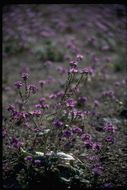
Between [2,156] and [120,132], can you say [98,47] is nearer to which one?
[120,132]

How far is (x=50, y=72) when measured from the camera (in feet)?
37.0

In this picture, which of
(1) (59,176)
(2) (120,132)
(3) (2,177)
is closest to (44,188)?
(1) (59,176)

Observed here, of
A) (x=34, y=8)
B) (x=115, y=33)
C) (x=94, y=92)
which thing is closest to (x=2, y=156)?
(x=94, y=92)

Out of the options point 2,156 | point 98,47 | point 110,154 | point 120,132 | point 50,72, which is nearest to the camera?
point 2,156

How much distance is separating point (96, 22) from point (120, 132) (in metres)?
9.95

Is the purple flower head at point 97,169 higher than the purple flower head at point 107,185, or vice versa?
the purple flower head at point 97,169

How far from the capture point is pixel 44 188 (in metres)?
5.11

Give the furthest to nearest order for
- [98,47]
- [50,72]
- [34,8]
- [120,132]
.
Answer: [34,8] < [98,47] < [50,72] < [120,132]

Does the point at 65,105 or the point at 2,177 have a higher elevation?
the point at 65,105

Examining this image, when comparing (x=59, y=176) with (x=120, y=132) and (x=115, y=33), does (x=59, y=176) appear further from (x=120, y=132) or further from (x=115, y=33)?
(x=115, y=33)

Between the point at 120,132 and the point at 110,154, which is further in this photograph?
the point at 120,132

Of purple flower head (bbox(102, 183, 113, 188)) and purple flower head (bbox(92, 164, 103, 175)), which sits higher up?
purple flower head (bbox(92, 164, 103, 175))

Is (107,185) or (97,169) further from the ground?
(97,169)

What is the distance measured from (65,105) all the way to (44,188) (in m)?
1.39
